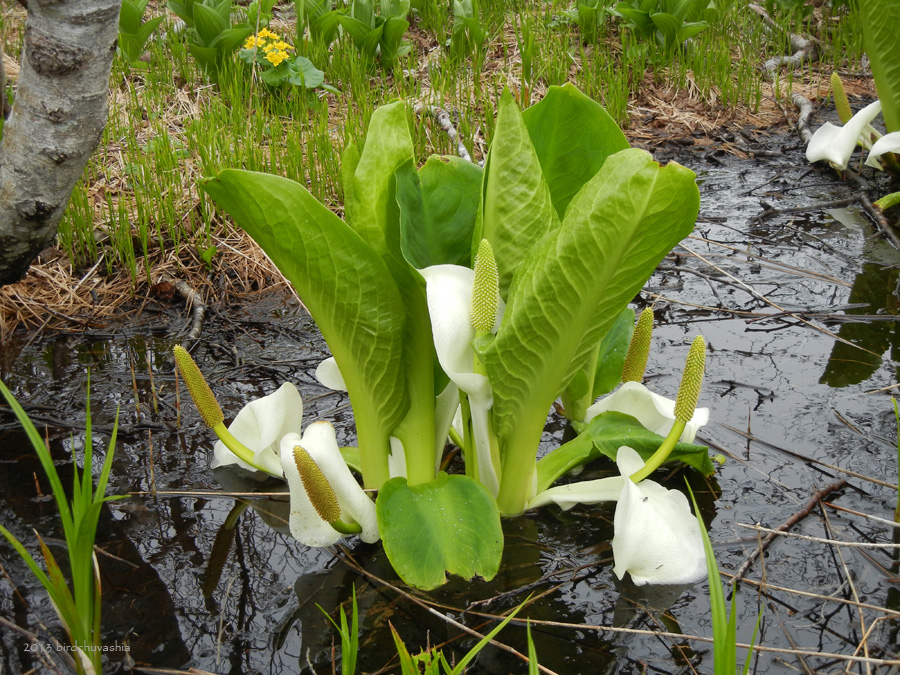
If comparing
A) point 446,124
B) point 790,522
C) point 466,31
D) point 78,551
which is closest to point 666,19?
point 466,31

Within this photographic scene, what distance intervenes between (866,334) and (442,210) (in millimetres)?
1550

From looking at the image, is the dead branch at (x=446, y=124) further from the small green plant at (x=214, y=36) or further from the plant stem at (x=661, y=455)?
the plant stem at (x=661, y=455)

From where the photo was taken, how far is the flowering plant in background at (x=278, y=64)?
163 inches

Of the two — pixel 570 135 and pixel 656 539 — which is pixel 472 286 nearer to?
pixel 570 135

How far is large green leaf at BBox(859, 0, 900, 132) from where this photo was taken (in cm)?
315

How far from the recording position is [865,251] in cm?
294

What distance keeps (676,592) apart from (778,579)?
0.20m

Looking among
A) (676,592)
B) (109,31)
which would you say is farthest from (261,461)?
(109,31)

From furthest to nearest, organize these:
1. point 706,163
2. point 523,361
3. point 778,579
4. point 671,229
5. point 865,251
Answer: point 706,163 < point 865,251 < point 778,579 < point 523,361 < point 671,229

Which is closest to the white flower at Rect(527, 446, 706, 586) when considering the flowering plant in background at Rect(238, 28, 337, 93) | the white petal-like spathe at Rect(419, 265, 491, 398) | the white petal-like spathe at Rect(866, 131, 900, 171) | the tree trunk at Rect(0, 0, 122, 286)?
the white petal-like spathe at Rect(419, 265, 491, 398)

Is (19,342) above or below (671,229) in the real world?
below

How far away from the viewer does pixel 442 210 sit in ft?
5.12

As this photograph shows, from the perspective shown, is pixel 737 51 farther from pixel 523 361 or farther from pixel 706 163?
pixel 523 361

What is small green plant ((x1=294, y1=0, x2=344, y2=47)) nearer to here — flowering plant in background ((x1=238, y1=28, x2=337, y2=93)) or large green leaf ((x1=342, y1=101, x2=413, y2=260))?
flowering plant in background ((x1=238, y1=28, x2=337, y2=93))
